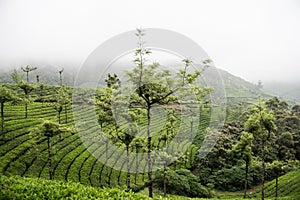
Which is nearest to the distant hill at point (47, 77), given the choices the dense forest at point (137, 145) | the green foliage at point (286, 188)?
the dense forest at point (137, 145)

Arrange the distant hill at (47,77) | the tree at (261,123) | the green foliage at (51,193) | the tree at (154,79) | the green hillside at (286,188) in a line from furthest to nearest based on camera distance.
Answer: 1. the distant hill at (47,77)
2. the green hillside at (286,188)
3. the tree at (261,123)
4. the tree at (154,79)
5. the green foliage at (51,193)

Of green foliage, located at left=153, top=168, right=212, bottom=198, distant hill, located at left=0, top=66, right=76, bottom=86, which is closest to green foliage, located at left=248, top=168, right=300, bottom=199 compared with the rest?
green foliage, located at left=153, top=168, right=212, bottom=198

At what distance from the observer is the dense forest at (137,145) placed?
372 inches

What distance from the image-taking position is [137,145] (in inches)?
533

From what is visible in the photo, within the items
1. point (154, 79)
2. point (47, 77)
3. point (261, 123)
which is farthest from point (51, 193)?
point (47, 77)

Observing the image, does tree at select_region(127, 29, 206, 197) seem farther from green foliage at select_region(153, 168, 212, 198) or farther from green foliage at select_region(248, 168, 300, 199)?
green foliage at select_region(248, 168, 300, 199)

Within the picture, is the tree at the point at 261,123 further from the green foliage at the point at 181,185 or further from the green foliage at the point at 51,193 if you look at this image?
the green foliage at the point at 51,193

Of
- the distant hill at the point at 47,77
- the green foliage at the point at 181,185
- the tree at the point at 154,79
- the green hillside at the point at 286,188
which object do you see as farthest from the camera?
the distant hill at the point at 47,77

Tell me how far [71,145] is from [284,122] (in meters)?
29.0

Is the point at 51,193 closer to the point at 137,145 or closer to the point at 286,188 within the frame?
the point at 137,145

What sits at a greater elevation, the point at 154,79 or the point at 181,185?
the point at 154,79

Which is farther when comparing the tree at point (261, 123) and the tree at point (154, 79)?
the tree at point (261, 123)

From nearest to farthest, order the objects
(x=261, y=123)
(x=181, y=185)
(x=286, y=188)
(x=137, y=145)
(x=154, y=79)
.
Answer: (x=154, y=79), (x=137, y=145), (x=261, y=123), (x=181, y=185), (x=286, y=188)

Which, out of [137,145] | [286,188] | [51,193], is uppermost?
[51,193]
